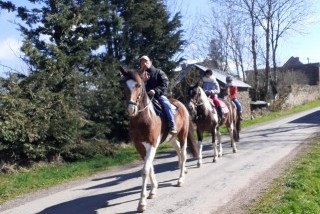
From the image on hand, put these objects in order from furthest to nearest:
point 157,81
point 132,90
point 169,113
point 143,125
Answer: point 157,81
point 169,113
point 143,125
point 132,90

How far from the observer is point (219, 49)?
51.7 m

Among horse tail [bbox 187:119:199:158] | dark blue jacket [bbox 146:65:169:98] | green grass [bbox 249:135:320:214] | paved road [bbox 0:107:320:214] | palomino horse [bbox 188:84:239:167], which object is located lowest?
green grass [bbox 249:135:320:214]

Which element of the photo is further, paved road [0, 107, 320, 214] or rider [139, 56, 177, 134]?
rider [139, 56, 177, 134]

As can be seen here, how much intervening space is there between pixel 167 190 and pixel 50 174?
5.29 m

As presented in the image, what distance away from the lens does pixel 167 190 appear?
9.27m

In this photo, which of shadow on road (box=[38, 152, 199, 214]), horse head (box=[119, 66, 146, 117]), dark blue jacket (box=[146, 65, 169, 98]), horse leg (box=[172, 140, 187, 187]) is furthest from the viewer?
horse leg (box=[172, 140, 187, 187])

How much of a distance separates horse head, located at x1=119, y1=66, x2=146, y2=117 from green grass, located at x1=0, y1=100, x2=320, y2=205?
4.49 meters

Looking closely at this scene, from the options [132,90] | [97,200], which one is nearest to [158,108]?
[132,90]

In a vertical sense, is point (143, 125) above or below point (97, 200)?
above

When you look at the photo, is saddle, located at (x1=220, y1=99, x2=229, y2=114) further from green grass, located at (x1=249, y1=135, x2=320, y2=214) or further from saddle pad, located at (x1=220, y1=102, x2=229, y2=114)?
green grass, located at (x1=249, y1=135, x2=320, y2=214)

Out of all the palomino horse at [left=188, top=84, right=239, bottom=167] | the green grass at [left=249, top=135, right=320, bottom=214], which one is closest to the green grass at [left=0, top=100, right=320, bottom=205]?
the palomino horse at [left=188, top=84, right=239, bottom=167]

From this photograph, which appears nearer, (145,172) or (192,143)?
(145,172)

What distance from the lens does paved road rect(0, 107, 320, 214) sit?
8094 mm

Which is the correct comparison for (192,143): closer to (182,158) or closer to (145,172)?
(182,158)
